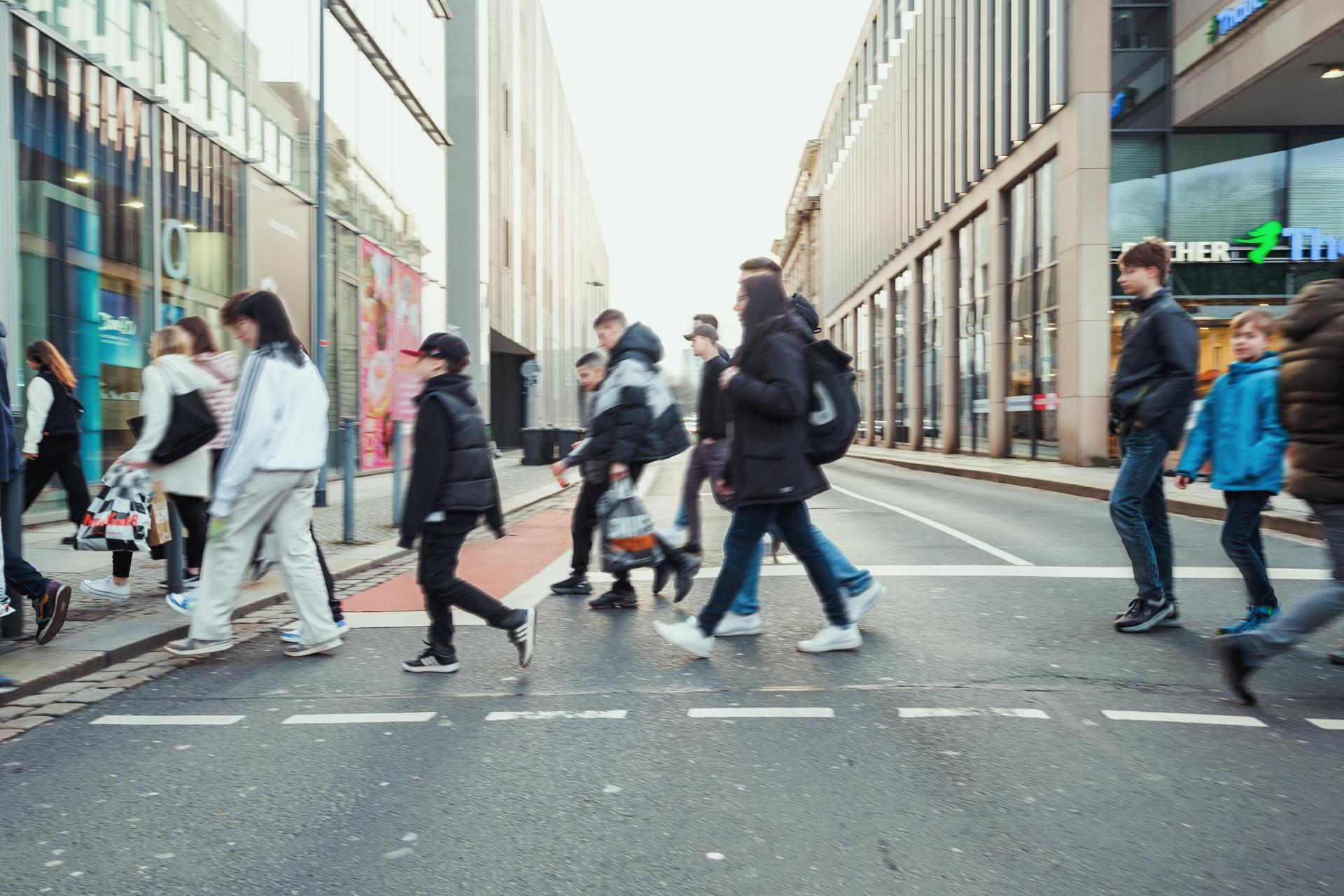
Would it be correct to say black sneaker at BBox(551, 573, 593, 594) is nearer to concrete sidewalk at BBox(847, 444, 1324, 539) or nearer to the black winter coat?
the black winter coat

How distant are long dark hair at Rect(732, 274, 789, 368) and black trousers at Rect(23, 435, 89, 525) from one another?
527cm

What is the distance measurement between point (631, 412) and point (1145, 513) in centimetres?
289

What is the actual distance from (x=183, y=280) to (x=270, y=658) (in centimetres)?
990

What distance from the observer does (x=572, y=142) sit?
67875 mm

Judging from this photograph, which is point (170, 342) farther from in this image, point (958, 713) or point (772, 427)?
point (958, 713)

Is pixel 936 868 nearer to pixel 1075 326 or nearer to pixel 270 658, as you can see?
pixel 270 658

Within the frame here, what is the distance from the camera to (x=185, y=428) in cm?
610

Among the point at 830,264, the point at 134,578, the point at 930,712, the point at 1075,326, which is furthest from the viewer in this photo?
the point at 830,264

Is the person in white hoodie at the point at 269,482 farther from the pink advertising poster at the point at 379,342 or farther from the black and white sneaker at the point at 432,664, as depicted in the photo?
the pink advertising poster at the point at 379,342

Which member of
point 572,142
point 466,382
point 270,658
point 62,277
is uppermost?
point 572,142

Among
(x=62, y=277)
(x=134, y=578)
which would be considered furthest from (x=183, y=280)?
(x=134, y=578)

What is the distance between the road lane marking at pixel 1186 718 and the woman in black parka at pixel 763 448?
1.52 metres

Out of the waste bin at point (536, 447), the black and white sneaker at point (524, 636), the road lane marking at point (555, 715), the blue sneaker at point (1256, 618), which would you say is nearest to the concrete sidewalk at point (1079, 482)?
the blue sneaker at point (1256, 618)

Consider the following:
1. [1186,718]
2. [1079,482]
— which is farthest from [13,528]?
[1079,482]
